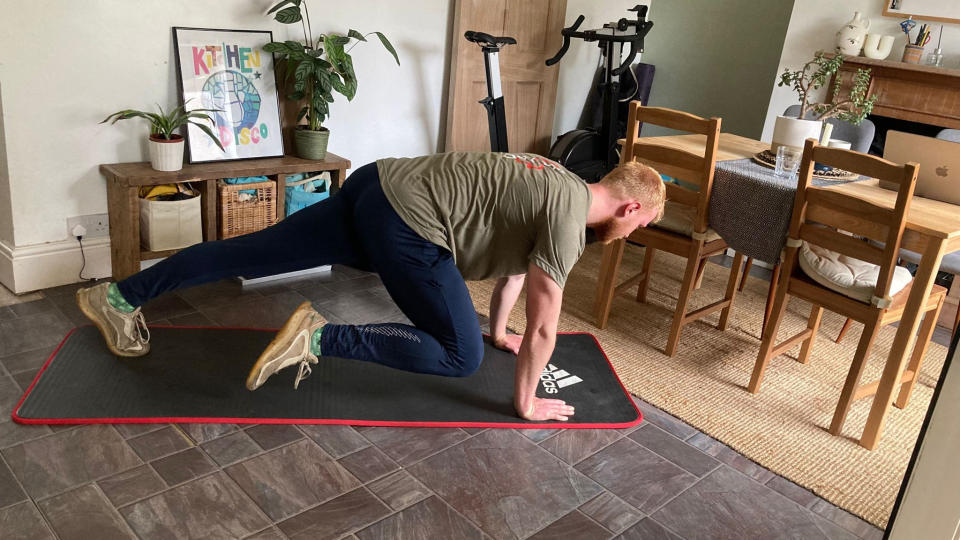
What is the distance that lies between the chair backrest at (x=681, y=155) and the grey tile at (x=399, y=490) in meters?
1.57

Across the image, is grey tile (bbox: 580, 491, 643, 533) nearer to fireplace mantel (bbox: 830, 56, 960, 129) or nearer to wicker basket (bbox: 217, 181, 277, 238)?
wicker basket (bbox: 217, 181, 277, 238)

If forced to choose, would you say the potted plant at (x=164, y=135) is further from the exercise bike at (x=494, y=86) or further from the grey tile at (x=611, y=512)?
the grey tile at (x=611, y=512)

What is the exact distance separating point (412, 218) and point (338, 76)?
152 cm

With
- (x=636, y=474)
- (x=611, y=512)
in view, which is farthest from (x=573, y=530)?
(x=636, y=474)

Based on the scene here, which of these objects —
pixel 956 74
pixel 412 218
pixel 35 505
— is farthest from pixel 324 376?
pixel 956 74

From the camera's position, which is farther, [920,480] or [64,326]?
[64,326]

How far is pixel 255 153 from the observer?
11.5 ft

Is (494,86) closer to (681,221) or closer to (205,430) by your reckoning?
(681,221)

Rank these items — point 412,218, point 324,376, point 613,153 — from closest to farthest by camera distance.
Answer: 1. point 412,218
2. point 324,376
3. point 613,153

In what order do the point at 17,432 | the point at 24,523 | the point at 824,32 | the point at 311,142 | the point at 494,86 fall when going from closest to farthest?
the point at 24,523
the point at 17,432
the point at 311,142
the point at 494,86
the point at 824,32

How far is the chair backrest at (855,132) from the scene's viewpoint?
3.73m

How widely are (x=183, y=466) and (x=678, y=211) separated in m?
2.15

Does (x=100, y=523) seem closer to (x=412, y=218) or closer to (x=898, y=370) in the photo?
(x=412, y=218)

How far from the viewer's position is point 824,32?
4543mm
